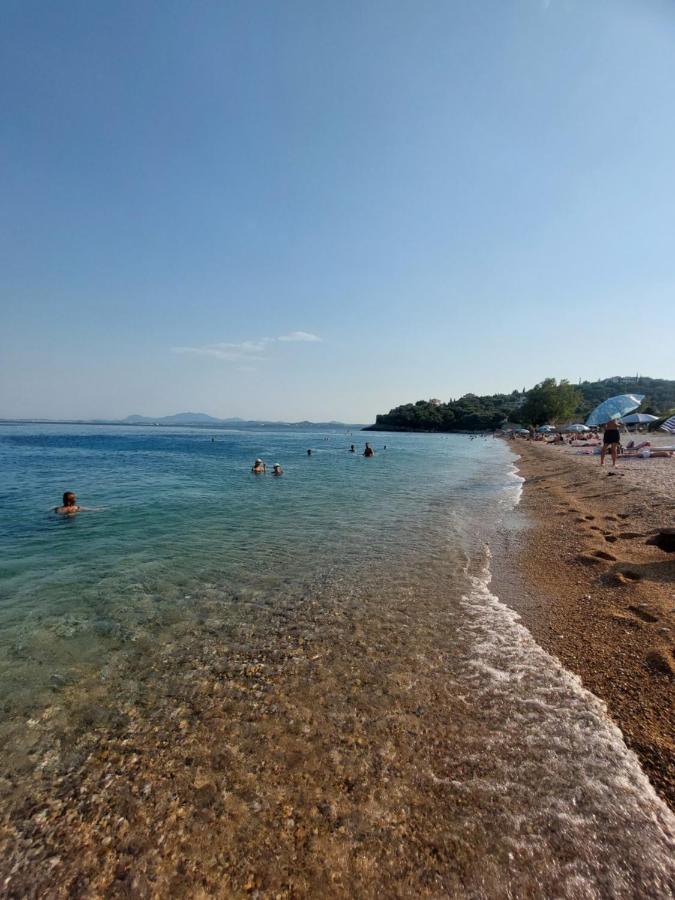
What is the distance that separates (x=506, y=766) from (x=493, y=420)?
169436mm

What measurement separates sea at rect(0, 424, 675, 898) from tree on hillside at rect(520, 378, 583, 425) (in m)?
120

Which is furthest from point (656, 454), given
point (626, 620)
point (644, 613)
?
point (626, 620)

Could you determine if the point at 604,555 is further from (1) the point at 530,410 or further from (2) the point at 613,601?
(1) the point at 530,410

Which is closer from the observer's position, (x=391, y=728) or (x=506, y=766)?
(x=506, y=766)

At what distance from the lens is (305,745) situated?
4441 millimetres

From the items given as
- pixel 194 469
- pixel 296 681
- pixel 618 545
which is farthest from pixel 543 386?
pixel 296 681

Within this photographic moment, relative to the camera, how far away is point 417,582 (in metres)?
9.27

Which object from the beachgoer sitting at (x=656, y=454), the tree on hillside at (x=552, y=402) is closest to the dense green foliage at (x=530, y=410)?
→ the tree on hillside at (x=552, y=402)

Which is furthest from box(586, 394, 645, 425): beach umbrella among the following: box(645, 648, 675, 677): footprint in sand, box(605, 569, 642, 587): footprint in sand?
box(645, 648, 675, 677): footprint in sand

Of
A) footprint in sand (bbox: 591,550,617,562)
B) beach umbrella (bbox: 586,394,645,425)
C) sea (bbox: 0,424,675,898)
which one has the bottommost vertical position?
sea (bbox: 0,424,675,898)

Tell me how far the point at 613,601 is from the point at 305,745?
6.55 m

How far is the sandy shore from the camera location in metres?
4.67

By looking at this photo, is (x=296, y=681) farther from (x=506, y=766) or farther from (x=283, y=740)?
(x=506, y=766)

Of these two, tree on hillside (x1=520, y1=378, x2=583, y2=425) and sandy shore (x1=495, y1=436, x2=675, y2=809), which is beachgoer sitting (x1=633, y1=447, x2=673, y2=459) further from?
tree on hillside (x1=520, y1=378, x2=583, y2=425)
